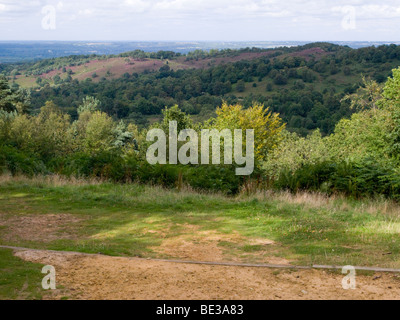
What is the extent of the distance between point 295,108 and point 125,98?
47.2 meters

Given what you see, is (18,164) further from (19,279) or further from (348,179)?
(348,179)

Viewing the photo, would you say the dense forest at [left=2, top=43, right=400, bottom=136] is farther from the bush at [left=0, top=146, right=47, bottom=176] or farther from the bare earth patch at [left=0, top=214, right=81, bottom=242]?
the bare earth patch at [left=0, top=214, right=81, bottom=242]

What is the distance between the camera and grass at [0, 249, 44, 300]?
4285 mm

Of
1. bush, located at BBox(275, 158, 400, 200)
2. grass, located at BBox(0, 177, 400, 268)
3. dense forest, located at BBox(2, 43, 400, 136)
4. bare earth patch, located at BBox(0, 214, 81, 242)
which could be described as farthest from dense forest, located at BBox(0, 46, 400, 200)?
bare earth patch, located at BBox(0, 214, 81, 242)

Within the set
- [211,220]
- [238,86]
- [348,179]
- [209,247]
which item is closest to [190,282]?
[209,247]

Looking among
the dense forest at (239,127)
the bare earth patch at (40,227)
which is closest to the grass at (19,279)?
the bare earth patch at (40,227)

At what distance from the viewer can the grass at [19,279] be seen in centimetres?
429

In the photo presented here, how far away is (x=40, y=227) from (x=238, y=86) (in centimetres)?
10632

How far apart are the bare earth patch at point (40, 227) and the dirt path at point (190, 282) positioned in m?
1.31

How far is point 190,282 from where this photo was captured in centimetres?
485

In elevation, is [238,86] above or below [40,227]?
above

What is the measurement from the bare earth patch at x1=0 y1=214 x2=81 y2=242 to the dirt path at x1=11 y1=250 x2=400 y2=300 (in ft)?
4.30

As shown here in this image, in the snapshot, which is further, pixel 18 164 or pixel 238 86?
pixel 238 86

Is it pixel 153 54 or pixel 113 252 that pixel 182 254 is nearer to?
pixel 113 252
